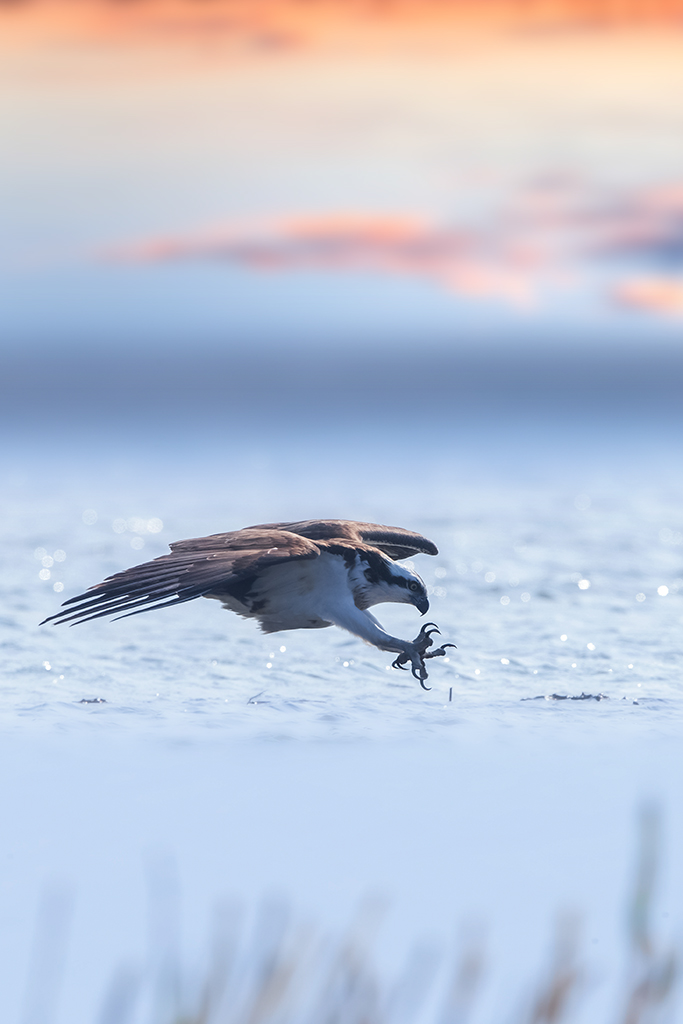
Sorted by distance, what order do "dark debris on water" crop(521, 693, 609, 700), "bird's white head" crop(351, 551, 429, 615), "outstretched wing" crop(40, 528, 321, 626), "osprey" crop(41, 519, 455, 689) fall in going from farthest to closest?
1. "dark debris on water" crop(521, 693, 609, 700)
2. "bird's white head" crop(351, 551, 429, 615)
3. "osprey" crop(41, 519, 455, 689)
4. "outstretched wing" crop(40, 528, 321, 626)

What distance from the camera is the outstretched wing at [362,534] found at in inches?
418

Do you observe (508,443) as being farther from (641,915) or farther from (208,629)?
(641,915)

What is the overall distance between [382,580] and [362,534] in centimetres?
138

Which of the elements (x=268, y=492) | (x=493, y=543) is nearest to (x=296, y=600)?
(x=493, y=543)

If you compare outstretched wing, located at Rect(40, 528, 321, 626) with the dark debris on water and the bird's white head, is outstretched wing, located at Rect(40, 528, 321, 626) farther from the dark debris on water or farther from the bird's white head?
the dark debris on water

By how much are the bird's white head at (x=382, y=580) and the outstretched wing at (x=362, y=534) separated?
45cm

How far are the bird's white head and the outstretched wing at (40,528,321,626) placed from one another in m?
0.49

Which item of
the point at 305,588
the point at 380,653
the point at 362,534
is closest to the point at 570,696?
the point at 380,653

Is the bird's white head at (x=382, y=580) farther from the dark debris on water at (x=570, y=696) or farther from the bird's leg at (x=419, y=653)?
the dark debris on water at (x=570, y=696)

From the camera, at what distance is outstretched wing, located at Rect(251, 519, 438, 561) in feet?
34.8

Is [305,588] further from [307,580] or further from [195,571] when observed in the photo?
A: [195,571]

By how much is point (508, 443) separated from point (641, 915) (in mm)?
63371

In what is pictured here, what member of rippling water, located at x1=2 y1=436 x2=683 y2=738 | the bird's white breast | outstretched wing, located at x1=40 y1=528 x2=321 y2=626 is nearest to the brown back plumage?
outstretched wing, located at x1=40 y1=528 x2=321 y2=626

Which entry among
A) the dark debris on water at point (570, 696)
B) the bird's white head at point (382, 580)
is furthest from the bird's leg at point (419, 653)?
the dark debris on water at point (570, 696)
